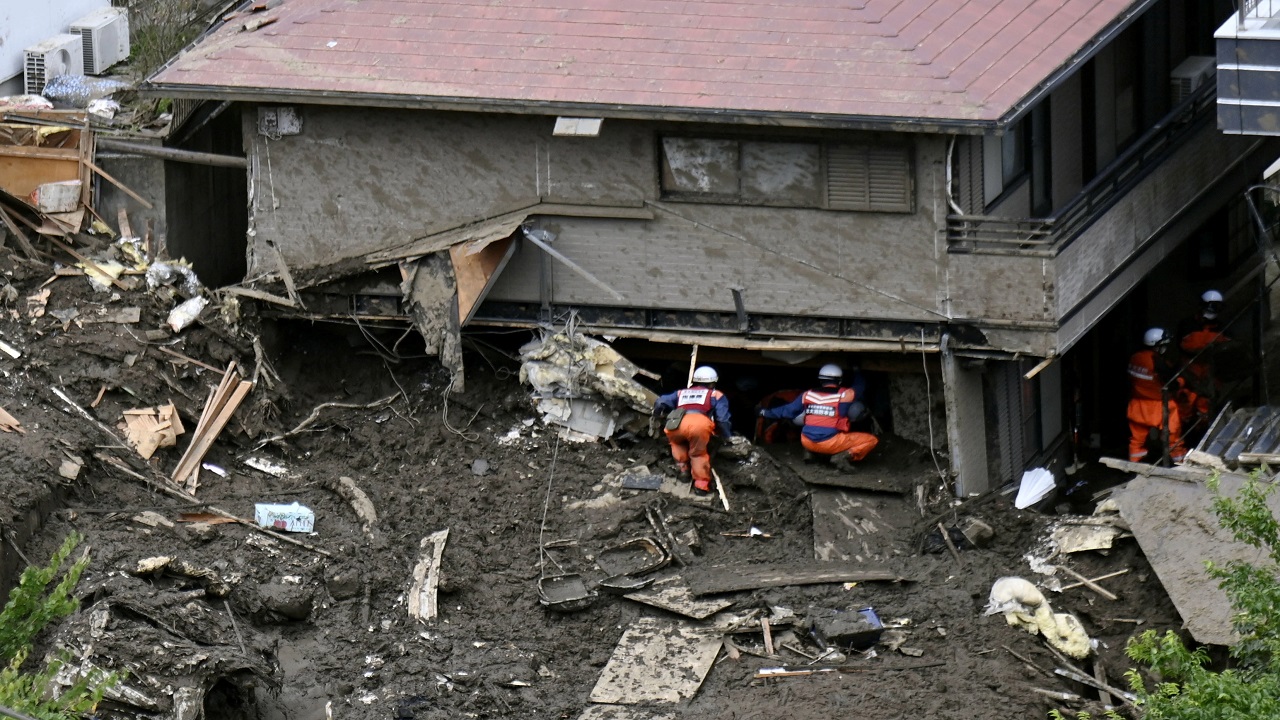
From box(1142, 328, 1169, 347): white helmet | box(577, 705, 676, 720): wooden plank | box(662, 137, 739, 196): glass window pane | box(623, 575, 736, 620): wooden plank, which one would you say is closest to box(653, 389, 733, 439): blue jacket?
box(623, 575, 736, 620): wooden plank

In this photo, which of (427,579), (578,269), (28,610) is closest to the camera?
(28,610)

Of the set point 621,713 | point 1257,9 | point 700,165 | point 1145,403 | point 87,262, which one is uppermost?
point 1257,9

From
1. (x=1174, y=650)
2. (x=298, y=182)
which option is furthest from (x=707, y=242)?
(x=1174, y=650)

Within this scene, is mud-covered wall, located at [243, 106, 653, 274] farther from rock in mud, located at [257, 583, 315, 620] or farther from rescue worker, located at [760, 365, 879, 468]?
rock in mud, located at [257, 583, 315, 620]

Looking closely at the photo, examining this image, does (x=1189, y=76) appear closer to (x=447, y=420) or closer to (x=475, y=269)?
(x=475, y=269)

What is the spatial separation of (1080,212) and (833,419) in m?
3.18

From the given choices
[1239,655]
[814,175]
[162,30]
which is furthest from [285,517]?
[1239,655]

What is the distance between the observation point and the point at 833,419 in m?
19.9

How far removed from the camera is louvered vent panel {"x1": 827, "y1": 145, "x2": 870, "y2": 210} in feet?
63.3

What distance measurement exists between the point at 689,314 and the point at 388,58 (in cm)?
400

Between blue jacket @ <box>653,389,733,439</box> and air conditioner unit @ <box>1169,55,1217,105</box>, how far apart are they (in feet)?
23.6

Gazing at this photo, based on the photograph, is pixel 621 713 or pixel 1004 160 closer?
pixel 621 713

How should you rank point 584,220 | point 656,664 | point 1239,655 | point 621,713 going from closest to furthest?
1. point 1239,655
2. point 621,713
3. point 656,664
4. point 584,220

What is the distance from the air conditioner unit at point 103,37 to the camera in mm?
24250
